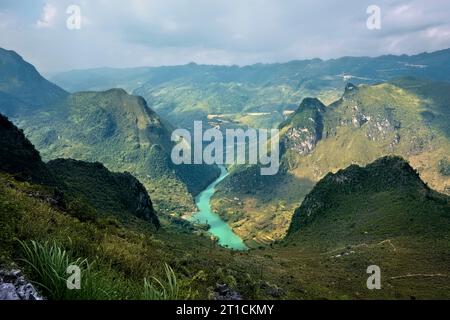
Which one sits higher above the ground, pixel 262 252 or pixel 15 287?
pixel 15 287

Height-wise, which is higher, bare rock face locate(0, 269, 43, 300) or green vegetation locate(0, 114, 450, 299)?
bare rock face locate(0, 269, 43, 300)

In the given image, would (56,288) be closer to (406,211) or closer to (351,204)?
(406,211)

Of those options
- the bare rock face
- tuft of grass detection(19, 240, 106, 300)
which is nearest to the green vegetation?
tuft of grass detection(19, 240, 106, 300)

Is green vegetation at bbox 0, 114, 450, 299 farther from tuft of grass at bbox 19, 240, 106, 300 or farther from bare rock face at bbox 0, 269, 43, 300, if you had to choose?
bare rock face at bbox 0, 269, 43, 300

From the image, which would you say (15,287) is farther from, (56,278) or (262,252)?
(262,252)

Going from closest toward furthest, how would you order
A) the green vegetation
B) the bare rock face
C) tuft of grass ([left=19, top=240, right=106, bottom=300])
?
the bare rock face
tuft of grass ([left=19, top=240, right=106, bottom=300])
the green vegetation

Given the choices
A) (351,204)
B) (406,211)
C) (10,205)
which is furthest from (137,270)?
(351,204)

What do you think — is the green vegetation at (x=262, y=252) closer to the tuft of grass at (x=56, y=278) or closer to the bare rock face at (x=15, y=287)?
the tuft of grass at (x=56, y=278)

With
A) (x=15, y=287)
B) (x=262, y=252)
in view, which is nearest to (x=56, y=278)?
(x=15, y=287)
